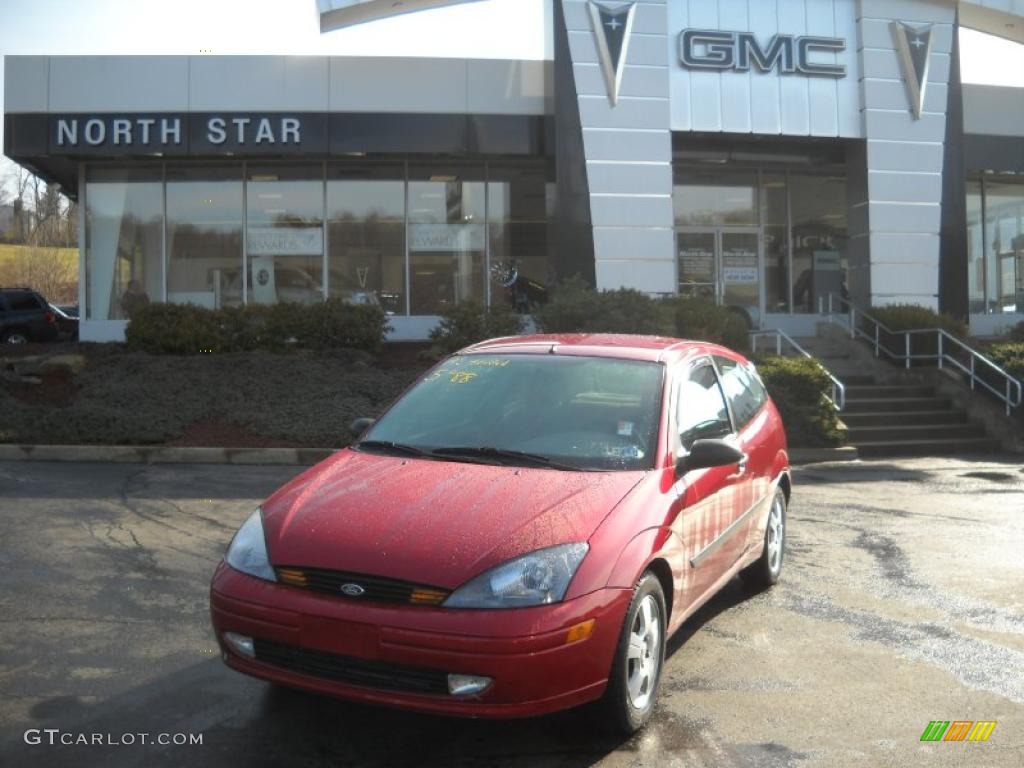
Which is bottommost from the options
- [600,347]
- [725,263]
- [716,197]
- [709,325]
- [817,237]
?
[600,347]

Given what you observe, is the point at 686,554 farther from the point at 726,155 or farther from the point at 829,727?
the point at 726,155

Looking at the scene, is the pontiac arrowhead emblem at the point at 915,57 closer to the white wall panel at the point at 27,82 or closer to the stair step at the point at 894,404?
the stair step at the point at 894,404

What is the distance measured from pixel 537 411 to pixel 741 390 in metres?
1.91

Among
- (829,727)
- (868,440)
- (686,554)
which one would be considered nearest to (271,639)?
(686,554)

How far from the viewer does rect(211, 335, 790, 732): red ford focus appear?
368 cm

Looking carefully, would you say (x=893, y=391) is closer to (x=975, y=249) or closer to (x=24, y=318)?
(x=975, y=249)

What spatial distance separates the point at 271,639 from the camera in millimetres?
3875

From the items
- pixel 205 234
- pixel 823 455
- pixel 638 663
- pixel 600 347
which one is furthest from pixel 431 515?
pixel 205 234

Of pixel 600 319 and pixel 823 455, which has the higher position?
pixel 600 319

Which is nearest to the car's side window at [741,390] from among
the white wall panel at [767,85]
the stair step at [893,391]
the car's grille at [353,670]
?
the car's grille at [353,670]

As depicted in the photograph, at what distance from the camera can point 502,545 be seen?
388cm

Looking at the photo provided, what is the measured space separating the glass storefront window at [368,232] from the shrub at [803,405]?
863cm

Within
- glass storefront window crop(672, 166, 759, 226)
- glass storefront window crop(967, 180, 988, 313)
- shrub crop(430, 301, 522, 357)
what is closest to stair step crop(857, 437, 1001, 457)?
shrub crop(430, 301, 522, 357)

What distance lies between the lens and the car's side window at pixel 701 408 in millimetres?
5156
